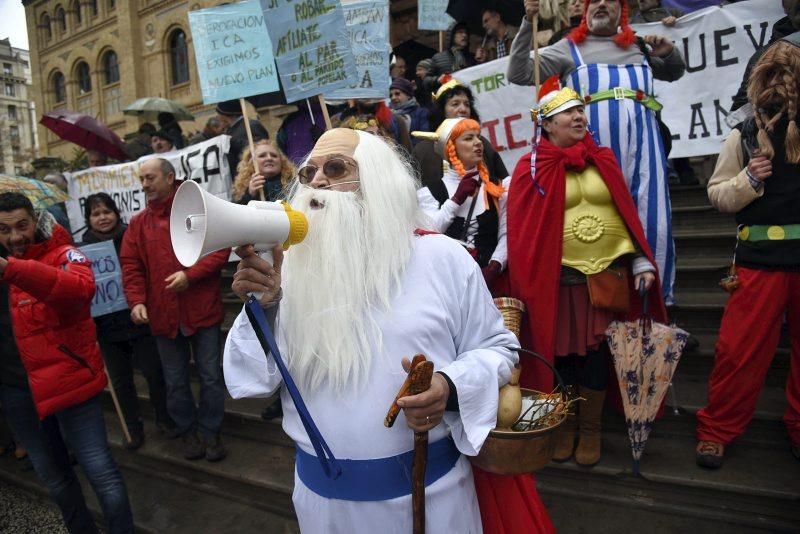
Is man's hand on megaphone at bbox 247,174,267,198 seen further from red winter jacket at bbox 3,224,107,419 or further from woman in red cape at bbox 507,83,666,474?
woman in red cape at bbox 507,83,666,474

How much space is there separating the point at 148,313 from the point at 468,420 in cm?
307

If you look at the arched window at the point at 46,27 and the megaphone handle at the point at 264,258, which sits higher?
the arched window at the point at 46,27

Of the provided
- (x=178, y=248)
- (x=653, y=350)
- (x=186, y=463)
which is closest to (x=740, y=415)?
(x=653, y=350)

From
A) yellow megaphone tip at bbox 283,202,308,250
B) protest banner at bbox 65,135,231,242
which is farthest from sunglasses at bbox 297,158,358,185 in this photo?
protest banner at bbox 65,135,231,242

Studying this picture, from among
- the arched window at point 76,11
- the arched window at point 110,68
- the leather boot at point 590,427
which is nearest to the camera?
the leather boot at point 590,427

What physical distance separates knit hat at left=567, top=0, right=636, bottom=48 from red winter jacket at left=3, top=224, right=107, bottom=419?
3.28 m

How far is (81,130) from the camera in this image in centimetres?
725

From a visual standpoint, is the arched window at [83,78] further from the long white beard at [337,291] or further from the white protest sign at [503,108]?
the long white beard at [337,291]

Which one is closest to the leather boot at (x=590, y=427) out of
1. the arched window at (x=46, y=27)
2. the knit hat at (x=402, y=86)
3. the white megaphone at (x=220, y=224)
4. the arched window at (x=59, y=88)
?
the white megaphone at (x=220, y=224)

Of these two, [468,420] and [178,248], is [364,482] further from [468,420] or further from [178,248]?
[178,248]

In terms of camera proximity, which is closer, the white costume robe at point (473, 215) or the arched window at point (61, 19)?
the white costume robe at point (473, 215)

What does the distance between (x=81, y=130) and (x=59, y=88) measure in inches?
982

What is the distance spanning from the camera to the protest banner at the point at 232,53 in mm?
3738

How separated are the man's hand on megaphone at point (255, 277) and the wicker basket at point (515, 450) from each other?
730mm
